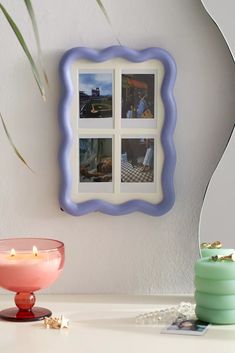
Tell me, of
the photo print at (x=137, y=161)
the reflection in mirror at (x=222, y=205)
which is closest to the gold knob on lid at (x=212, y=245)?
the reflection in mirror at (x=222, y=205)

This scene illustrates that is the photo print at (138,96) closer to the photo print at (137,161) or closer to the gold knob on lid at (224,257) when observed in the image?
the photo print at (137,161)

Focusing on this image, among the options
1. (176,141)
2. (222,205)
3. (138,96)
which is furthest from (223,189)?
(138,96)

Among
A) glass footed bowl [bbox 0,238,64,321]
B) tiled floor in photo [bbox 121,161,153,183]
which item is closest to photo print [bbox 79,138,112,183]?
tiled floor in photo [bbox 121,161,153,183]

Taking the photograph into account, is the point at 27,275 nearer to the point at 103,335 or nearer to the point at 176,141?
the point at 103,335

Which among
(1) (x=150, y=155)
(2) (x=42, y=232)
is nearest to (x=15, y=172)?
(2) (x=42, y=232)

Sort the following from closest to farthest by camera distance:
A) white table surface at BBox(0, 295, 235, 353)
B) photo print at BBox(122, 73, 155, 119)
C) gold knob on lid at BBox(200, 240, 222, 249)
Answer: white table surface at BBox(0, 295, 235, 353) < gold knob on lid at BBox(200, 240, 222, 249) < photo print at BBox(122, 73, 155, 119)

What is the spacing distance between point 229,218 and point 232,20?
1.28 feet

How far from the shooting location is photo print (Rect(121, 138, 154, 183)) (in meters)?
1.44

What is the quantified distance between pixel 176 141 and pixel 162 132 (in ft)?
0.13

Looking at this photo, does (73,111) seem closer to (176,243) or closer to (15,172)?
(15,172)

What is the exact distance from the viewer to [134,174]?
1445mm

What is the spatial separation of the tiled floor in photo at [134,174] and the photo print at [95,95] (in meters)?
0.11

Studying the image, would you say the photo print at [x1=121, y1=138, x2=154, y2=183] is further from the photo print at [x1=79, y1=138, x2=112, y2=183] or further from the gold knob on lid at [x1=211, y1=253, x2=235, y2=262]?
the gold knob on lid at [x1=211, y1=253, x2=235, y2=262]

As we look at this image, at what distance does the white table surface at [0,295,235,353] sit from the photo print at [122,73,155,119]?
0.39 m
